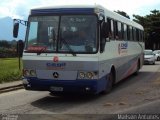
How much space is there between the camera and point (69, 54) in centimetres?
1317

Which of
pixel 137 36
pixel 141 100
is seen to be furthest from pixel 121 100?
pixel 137 36

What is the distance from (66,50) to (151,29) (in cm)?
6361

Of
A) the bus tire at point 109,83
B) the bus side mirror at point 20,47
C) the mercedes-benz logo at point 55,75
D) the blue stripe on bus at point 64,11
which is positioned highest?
the blue stripe on bus at point 64,11

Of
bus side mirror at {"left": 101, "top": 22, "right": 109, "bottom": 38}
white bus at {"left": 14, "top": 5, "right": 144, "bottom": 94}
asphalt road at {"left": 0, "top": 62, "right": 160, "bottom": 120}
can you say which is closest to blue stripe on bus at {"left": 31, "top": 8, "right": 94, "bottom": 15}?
white bus at {"left": 14, "top": 5, "right": 144, "bottom": 94}

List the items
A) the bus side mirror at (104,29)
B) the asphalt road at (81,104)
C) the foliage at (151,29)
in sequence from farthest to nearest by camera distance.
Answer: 1. the foliage at (151,29)
2. the bus side mirror at (104,29)
3. the asphalt road at (81,104)

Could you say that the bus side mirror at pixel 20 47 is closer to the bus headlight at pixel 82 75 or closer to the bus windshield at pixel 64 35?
the bus windshield at pixel 64 35

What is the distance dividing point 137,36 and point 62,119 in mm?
14074

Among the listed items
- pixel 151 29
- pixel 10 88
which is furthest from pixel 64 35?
pixel 151 29

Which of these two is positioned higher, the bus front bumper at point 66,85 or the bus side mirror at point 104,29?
the bus side mirror at point 104,29

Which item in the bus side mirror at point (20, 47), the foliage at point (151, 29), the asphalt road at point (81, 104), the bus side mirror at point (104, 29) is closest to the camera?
the asphalt road at point (81, 104)

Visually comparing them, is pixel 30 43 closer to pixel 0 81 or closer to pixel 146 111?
pixel 146 111

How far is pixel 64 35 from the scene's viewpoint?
44.2ft

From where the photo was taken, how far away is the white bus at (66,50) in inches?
516

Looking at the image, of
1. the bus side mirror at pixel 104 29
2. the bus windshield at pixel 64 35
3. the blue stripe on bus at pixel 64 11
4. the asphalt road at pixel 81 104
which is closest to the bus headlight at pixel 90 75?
the bus windshield at pixel 64 35
